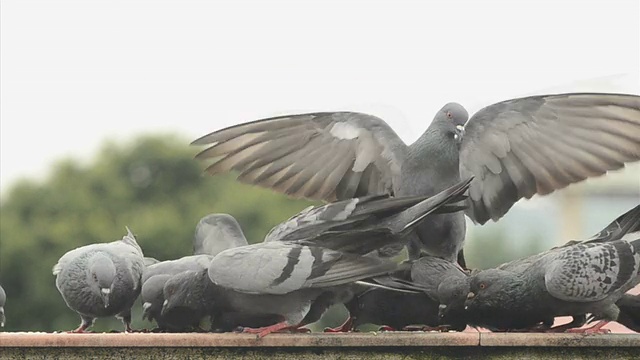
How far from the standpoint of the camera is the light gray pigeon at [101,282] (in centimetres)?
778

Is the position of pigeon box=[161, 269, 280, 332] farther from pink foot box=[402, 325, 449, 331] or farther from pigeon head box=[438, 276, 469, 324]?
pigeon head box=[438, 276, 469, 324]

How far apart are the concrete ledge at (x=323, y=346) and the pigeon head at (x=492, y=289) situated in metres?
0.72

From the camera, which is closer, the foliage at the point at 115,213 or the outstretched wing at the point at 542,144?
the outstretched wing at the point at 542,144

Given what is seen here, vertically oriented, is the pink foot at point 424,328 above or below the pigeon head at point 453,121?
below

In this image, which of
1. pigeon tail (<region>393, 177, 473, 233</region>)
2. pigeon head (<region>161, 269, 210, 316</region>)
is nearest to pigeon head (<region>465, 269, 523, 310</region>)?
pigeon tail (<region>393, 177, 473, 233</region>)

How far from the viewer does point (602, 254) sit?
7.27 m

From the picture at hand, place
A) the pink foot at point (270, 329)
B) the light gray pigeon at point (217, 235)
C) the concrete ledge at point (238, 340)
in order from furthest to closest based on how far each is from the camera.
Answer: the light gray pigeon at point (217, 235)
the pink foot at point (270, 329)
the concrete ledge at point (238, 340)

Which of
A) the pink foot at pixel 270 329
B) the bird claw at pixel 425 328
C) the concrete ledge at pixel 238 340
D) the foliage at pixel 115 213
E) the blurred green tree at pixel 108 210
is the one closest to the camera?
the concrete ledge at pixel 238 340

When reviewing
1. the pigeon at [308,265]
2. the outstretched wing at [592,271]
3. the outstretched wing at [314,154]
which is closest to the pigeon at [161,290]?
the pigeon at [308,265]

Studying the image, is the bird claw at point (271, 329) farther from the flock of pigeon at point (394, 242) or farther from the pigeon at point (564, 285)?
the pigeon at point (564, 285)

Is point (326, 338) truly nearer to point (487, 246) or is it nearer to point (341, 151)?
point (341, 151)

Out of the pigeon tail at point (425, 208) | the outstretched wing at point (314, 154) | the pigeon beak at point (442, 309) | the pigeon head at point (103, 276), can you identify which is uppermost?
the outstretched wing at point (314, 154)

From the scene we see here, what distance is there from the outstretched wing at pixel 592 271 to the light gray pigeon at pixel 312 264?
839mm

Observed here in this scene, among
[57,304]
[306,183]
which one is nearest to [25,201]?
[57,304]
